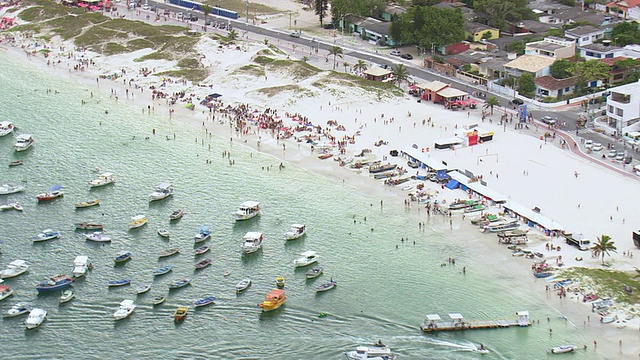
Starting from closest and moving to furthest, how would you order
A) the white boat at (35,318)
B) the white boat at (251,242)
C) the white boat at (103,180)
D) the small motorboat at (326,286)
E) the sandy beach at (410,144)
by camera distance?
the white boat at (35,318) < the small motorboat at (326,286) < the sandy beach at (410,144) < the white boat at (251,242) < the white boat at (103,180)

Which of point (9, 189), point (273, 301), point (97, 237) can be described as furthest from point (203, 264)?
point (9, 189)

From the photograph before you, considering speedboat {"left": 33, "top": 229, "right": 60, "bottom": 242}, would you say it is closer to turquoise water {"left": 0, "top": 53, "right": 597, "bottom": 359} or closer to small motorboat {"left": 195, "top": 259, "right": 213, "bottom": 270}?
turquoise water {"left": 0, "top": 53, "right": 597, "bottom": 359}

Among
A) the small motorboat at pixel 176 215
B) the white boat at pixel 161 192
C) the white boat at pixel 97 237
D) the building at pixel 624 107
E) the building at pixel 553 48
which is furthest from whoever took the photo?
the building at pixel 553 48

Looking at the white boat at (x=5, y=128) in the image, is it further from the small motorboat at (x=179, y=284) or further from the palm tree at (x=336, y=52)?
the palm tree at (x=336, y=52)

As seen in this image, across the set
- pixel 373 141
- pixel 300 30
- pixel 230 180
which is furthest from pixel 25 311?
pixel 300 30

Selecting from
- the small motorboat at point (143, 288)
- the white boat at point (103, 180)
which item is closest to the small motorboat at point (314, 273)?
the small motorboat at point (143, 288)

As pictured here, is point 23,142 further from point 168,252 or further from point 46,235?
point 168,252

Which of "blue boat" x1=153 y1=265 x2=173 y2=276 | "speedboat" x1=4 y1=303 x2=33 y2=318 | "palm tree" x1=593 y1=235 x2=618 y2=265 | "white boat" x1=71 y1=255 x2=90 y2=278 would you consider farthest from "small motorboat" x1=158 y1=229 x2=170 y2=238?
"palm tree" x1=593 y1=235 x2=618 y2=265

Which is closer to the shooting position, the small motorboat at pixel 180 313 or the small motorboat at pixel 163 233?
the small motorboat at pixel 180 313
